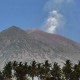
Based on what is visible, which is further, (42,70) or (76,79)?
(42,70)

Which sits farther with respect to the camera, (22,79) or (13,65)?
(13,65)

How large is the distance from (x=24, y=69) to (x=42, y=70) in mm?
10289

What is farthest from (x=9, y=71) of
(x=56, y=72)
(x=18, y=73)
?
(x=56, y=72)

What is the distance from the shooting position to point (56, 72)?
546 ft

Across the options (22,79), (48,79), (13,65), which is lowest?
(48,79)

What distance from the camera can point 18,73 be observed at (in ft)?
551

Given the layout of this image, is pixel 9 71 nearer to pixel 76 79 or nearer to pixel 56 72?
pixel 56 72

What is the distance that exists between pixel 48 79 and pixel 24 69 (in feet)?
264

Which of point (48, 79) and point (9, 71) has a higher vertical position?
point (9, 71)

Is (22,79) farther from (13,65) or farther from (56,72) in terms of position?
(13,65)

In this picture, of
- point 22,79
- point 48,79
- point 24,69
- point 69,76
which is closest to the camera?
point 48,79

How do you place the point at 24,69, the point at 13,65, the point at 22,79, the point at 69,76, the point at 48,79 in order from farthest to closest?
the point at 13,65 → the point at 24,69 → the point at 69,76 → the point at 22,79 → the point at 48,79

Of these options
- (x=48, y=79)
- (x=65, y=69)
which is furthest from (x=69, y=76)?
(x=48, y=79)

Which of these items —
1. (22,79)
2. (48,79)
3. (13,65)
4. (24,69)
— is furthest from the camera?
(13,65)
